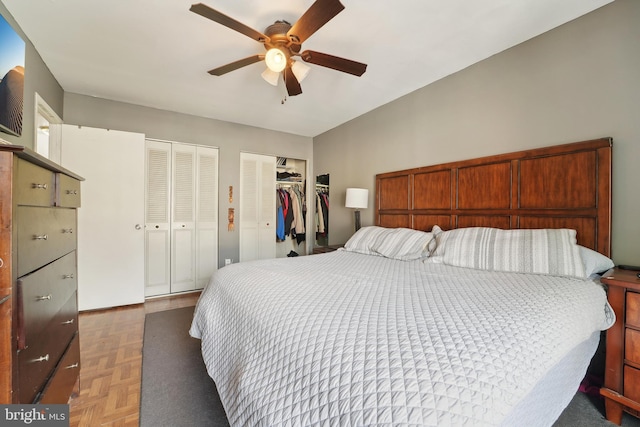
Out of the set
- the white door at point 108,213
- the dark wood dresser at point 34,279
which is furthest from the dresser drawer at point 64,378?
the white door at point 108,213

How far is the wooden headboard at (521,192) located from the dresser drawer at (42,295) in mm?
2748

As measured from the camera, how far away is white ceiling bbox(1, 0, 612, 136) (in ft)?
5.60

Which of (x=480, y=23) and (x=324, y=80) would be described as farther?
(x=324, y=80)

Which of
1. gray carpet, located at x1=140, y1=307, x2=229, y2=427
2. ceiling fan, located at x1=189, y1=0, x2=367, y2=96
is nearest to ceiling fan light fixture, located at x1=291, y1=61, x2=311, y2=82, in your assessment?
ceiling fan, located at x1=189, y1=0, x2=367, y2=96

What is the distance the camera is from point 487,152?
2.26 metres

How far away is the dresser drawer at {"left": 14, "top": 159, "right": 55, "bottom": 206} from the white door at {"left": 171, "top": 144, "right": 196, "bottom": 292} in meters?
2.44

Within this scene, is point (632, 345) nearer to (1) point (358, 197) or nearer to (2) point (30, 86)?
(1) point (358, 197)

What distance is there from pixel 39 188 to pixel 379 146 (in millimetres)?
3016

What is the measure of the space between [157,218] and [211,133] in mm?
1380

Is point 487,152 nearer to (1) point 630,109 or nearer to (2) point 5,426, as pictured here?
(1) point 630,109

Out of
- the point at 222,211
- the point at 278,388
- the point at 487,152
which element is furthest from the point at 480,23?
the point at 222,211

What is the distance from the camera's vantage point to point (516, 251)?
1712 mm

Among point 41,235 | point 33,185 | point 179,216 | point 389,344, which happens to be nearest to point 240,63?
point 33,185

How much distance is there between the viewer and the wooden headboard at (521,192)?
1678mm
